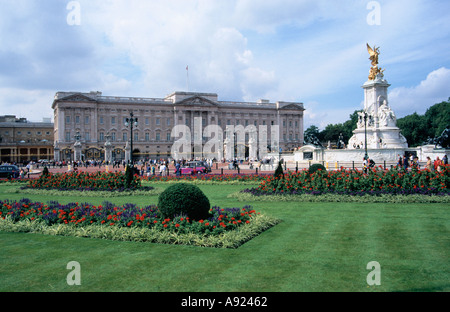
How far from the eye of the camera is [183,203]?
9.52 metres

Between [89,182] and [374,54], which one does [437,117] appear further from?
[89,182]

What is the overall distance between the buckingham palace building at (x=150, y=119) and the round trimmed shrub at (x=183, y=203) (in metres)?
64.7

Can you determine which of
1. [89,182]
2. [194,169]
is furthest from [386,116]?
[89,182]

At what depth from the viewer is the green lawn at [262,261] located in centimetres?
582

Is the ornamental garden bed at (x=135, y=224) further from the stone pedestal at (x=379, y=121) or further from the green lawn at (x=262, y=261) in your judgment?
the stone pedestal at (x=379, y=121)

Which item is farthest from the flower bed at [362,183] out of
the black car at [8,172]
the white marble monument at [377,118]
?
the black car at [8,172]

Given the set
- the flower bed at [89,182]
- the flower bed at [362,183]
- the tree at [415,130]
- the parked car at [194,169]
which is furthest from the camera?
the tree at [415,130]

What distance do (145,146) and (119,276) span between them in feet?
297

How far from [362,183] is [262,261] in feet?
33.4

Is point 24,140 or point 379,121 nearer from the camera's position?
point 379,121

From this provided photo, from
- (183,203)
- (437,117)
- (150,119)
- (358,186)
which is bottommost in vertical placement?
(358,186)

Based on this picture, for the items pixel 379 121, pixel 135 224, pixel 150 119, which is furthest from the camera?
pixel 150 119

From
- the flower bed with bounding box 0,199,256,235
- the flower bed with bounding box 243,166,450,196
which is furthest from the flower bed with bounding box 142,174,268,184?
the flower bed with bounding box 0,199,256,235
